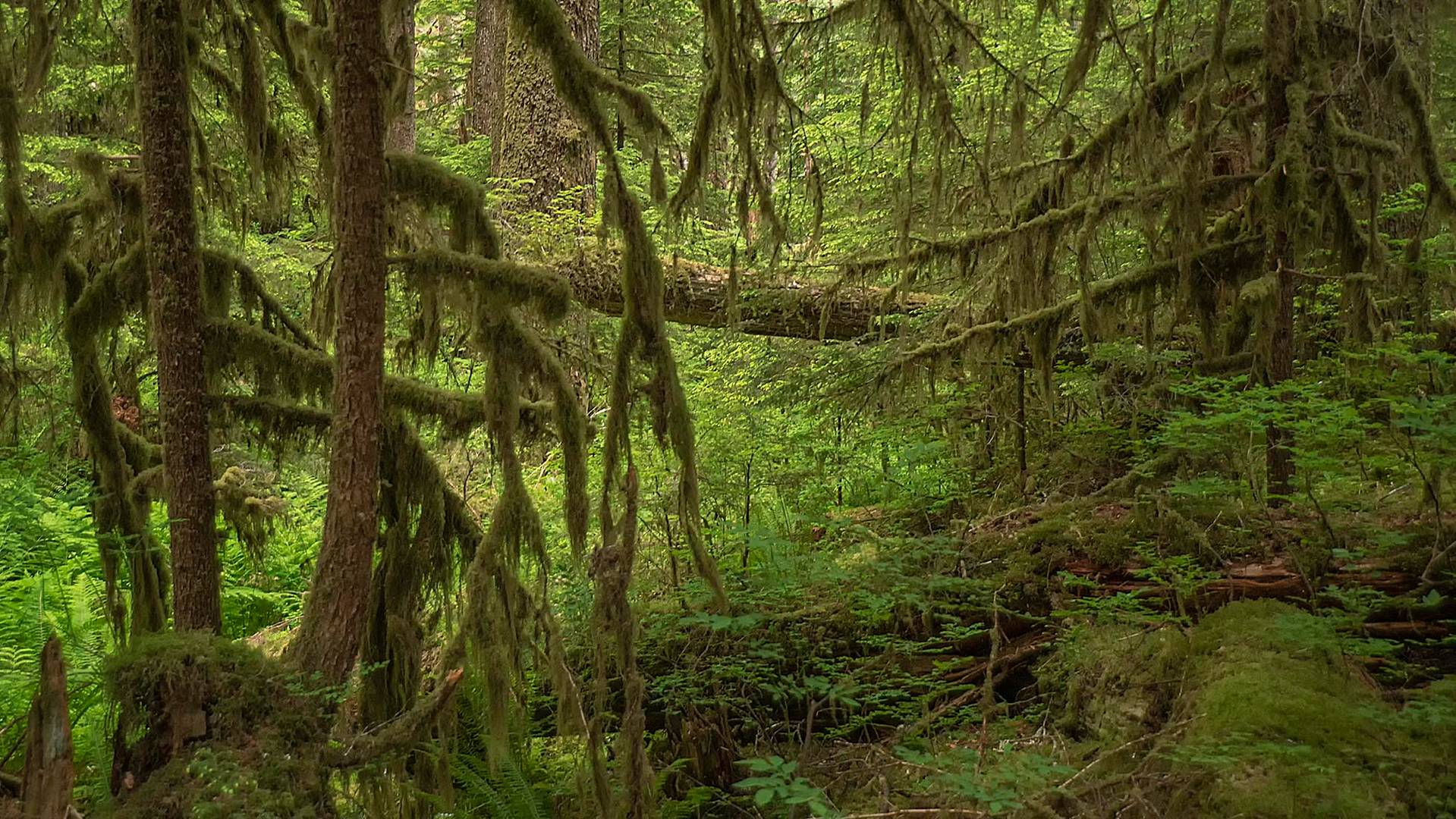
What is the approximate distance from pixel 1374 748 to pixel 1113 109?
19.8ft

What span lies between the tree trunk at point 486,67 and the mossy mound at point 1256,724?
8779 millimetres

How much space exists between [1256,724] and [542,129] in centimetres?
701

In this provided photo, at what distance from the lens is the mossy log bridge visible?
749cm

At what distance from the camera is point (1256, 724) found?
3.46 m

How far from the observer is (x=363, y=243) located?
3188 mm

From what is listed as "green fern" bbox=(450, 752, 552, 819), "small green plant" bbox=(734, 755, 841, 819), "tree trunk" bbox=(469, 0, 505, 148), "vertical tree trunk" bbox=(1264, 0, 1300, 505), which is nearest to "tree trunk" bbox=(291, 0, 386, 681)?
"small green plant" bbox=(734, 755, 841, 819)

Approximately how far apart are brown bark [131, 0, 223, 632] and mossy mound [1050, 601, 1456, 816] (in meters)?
3.26

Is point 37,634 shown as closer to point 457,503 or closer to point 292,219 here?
point 457,503

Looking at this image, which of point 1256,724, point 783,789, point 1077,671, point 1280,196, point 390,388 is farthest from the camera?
point 1280,196

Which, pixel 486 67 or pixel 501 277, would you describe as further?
pixel 486 67

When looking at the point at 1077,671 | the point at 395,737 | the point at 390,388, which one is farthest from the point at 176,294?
the point at 1077,671

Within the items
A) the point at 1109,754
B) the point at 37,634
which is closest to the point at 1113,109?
the point at 1109,754

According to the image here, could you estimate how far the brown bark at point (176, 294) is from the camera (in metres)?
3.42

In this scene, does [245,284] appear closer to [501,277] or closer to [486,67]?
[501,277]
